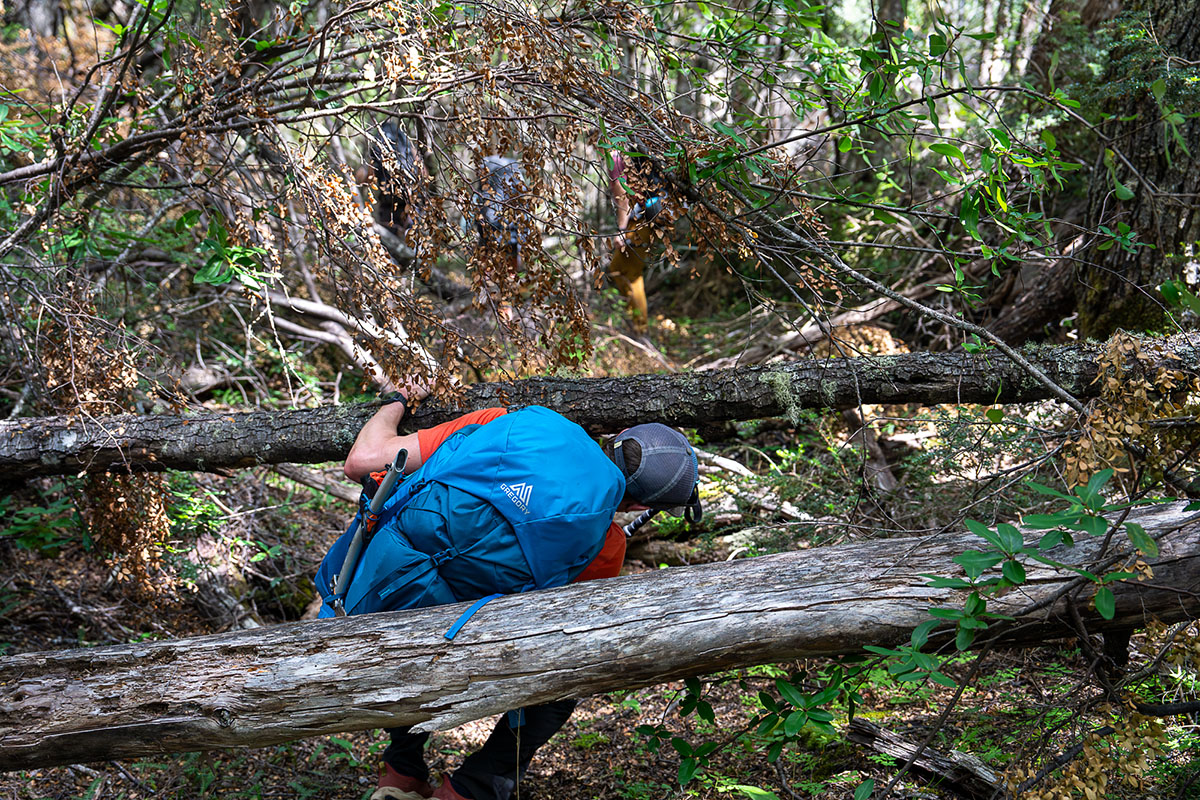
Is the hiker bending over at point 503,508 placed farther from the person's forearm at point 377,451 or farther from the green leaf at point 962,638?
the green leaf at point 962,638

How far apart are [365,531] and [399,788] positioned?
1.16 m

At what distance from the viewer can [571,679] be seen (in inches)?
101

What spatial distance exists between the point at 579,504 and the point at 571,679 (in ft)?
1.95

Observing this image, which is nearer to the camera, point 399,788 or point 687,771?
point 687,771

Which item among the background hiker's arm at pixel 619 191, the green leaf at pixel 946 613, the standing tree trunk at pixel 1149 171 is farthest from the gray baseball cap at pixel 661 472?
the standing tree trunk at pixel 1149 171

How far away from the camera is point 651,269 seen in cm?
368

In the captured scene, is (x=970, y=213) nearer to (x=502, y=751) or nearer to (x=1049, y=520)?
(x=1049, y=520)

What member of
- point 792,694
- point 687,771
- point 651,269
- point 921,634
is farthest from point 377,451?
point 921,634

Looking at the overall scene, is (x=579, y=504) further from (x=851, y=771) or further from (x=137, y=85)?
(x=137, y=85)

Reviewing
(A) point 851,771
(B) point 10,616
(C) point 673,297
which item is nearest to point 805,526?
(A) point 851,771

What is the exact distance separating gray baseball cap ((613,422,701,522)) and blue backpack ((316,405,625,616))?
91 mm

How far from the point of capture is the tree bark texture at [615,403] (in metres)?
3.65

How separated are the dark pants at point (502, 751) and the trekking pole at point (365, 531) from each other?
0.66 m

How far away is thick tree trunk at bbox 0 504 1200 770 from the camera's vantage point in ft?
8.29
